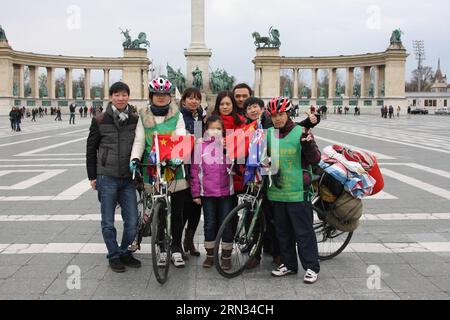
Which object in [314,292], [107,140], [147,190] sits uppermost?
[107,140]

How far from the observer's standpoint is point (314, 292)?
472 centimetres

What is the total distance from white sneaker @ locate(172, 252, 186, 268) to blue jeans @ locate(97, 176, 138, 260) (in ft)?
1.78

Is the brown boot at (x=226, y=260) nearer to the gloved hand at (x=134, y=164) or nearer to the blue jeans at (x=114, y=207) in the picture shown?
the blue jeans at (x=114, y=207)

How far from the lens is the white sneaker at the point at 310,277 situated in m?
4.96

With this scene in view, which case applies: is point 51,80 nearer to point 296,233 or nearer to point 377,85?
point 377,85

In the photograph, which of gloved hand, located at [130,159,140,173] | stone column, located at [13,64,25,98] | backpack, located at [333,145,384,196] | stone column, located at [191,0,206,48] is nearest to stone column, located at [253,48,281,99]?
stone column, located at [191,0,206,48]

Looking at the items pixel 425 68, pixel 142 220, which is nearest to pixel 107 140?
pixel 142 220

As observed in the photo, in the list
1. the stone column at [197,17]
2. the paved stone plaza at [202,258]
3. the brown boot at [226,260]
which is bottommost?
the paved stone plaza at [202,258]

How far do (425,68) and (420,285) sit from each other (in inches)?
6012

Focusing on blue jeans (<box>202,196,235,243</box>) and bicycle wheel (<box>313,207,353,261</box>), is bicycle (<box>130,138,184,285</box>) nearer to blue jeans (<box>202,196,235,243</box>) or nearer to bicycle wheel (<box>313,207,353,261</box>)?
blue jeans (<box>202,196,235,243</box>)

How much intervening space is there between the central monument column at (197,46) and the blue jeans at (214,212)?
4517cm

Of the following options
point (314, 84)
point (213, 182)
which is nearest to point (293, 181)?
point (213, 182)

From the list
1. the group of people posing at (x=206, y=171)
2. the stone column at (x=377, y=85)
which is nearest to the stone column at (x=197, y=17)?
the stone column at (x=377, y=85)
